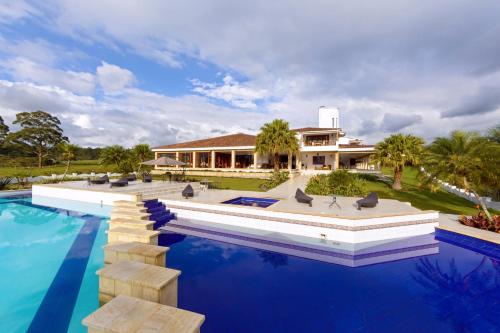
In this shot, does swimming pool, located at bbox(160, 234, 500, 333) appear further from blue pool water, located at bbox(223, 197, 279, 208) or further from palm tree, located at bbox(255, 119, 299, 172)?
palm tree, located at bbox(255, 119, 299, 172)

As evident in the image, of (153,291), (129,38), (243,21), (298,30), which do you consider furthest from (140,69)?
(153,291)

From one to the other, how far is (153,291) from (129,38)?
17.5 meters

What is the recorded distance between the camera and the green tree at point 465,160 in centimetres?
917

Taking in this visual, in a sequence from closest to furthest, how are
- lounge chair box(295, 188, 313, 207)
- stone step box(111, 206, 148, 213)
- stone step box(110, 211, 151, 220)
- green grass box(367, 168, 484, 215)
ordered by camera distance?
1. stone step box(110, 211, 151, 220)
2. stone step box(111, 206, 148, 213)
3. lounge chair box(295, 188, 313, 207)
4. green grass box(367, 168, 484, 215)

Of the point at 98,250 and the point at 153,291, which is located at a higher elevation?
the point at 153,291

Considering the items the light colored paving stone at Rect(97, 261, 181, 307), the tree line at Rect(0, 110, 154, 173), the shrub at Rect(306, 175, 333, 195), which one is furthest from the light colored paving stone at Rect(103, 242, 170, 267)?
the tree line at Rect(0, 110, 154, 173)

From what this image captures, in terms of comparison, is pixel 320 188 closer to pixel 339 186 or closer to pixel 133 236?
pixel 339 186

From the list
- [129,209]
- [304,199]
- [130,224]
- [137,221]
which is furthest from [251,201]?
[130,224]

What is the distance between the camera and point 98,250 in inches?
307

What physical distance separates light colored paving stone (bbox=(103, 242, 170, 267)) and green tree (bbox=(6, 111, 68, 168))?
63.4 meters

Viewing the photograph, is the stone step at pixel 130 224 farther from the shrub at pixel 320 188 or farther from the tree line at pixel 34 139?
the tree line at pixel 34 139

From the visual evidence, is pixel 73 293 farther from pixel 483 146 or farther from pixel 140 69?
pixel 140 69

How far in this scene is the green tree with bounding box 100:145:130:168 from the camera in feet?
82.0

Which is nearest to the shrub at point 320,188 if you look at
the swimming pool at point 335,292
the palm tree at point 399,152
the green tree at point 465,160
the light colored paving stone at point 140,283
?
the green tree at point 465,160
